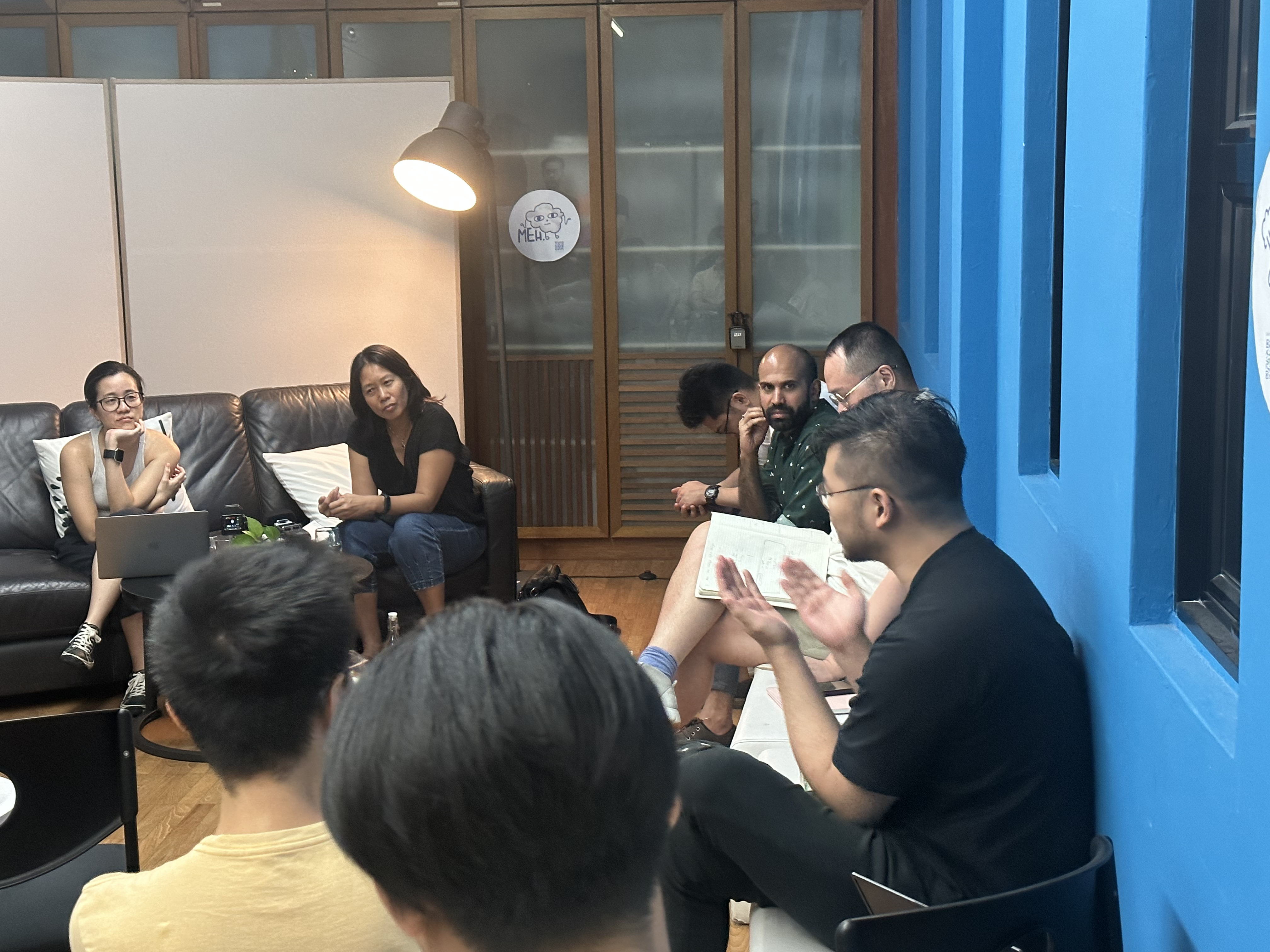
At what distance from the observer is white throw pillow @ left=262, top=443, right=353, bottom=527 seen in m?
4.58

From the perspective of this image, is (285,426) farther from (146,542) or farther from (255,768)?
(255,768)

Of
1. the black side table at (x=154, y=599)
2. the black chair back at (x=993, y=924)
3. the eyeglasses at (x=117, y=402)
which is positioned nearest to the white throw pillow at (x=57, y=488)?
the eyeglasses at (x=117, y=402)

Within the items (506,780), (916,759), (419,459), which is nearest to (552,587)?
(419,459)

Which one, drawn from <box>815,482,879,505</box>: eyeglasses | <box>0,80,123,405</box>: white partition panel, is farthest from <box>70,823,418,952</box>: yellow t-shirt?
<box>0,80,123,405</box>: white partition panel

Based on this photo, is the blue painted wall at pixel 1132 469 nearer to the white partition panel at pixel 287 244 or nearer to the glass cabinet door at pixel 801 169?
the glass cabinet door at pixel 801 169

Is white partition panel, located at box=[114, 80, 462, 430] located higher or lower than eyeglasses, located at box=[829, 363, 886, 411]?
higher

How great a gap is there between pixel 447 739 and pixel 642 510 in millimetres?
5059

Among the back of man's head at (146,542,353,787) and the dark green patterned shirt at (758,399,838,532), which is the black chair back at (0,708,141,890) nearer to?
the back of man's head at (146,542,353,787)

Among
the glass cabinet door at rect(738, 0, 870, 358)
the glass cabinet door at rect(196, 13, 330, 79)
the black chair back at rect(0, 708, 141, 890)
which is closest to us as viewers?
the black chair back at rect(0, 708, 141, 890)

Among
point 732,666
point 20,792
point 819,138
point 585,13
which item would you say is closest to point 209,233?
point 585,13

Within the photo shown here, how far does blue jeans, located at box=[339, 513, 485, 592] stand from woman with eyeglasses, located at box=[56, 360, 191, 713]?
614mm

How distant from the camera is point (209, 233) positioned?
204 inches

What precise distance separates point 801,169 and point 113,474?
10.0ft

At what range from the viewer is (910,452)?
189 centimetres
